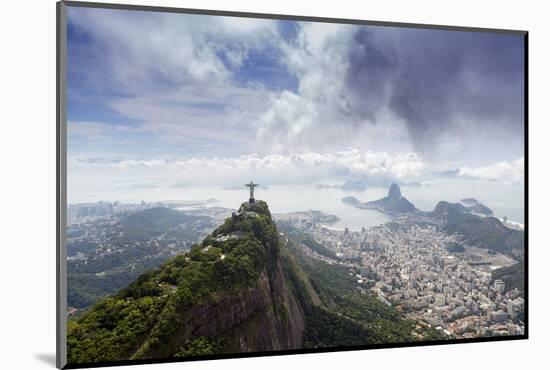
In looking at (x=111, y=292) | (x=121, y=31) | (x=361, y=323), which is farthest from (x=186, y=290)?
(x=121, y=31)

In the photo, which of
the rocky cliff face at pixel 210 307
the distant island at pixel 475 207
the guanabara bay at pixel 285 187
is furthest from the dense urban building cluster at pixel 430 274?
the rocky cliff face at pixel 210 307

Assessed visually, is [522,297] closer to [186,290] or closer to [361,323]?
[361,323]

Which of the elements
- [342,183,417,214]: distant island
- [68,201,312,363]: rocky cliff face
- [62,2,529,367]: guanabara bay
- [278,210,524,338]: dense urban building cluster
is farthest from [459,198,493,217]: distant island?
[68,201,312,363]: rocky cliff face

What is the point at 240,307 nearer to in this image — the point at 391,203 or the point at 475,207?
the point at 391,203

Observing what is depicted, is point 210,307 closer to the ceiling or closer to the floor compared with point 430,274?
closer to the floor

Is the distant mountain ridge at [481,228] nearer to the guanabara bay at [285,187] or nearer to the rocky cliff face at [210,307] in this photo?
the guanabara bay at [285,187]

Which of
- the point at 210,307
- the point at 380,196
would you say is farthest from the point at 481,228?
the point at 210,307

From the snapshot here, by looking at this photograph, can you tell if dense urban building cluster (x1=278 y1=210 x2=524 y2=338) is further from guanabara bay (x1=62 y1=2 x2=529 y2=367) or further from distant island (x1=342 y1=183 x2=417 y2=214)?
distant island (x1=342 y1=183 x2=417 y2=214)
